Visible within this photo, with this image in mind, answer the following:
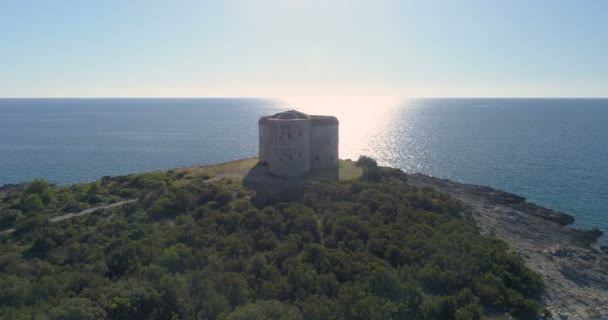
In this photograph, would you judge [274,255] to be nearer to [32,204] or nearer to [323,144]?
[323,144]

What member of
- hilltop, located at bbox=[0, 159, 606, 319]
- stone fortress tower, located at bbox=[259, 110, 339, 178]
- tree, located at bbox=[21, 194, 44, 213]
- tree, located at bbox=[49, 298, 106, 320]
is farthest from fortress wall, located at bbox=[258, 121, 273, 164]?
tree, located at bbox=[49, 298, 106, 320]

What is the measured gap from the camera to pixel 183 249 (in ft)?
80.7

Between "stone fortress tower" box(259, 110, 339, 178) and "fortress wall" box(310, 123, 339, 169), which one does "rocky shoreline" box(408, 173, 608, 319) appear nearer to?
"fortress wall" box(310, 123, 339, 169)

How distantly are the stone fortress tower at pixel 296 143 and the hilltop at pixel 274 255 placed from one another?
172 centimetres

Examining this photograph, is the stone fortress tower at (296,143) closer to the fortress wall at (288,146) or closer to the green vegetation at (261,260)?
the fortress wall at (288,146)

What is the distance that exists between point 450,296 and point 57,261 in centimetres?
2236

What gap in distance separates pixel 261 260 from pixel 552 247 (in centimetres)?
2358

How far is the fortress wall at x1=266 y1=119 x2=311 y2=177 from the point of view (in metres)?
39.9

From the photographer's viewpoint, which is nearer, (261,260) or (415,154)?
(261,260)

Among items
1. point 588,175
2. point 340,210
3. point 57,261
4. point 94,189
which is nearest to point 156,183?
point 94,189

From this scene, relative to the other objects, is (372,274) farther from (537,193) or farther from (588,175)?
(588,175)

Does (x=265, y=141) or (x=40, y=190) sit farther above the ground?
(x=265, y=141)

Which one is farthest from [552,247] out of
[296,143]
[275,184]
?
[275,184]

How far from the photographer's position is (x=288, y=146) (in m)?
40.1
